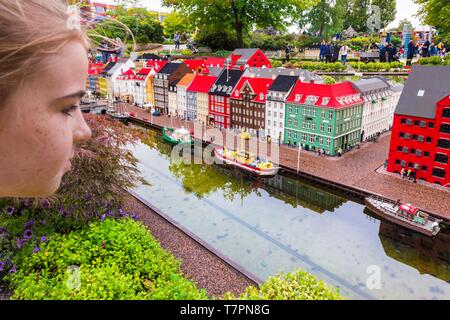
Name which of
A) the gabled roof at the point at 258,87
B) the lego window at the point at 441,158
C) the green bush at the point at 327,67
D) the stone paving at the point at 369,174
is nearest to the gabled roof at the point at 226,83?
the gabled roof at the point at 258,87

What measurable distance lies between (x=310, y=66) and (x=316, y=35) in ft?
98.8

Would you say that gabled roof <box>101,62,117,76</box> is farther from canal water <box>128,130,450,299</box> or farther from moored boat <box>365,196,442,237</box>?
moored boat <box>365,196,442,237</box>

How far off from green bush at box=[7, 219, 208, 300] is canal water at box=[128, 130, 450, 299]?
276 inches

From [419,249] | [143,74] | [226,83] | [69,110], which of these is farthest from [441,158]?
[143,74]

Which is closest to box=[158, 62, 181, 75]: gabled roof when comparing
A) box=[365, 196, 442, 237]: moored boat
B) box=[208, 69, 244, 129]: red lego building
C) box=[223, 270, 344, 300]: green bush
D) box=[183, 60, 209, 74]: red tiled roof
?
box=[183, 60, 209, 74]: red tiled roof

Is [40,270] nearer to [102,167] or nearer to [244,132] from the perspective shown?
[102,167]

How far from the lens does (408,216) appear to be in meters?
23.5

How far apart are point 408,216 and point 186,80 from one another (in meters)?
37.9

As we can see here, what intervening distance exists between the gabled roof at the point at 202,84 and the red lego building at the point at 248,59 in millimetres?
14976

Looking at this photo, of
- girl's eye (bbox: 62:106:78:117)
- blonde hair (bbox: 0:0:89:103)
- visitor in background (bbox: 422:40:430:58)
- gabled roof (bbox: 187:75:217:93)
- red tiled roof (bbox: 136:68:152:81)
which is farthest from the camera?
visitor in background (bbox: 422:40:430:58)

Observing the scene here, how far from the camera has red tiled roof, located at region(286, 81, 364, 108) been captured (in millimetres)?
35156
